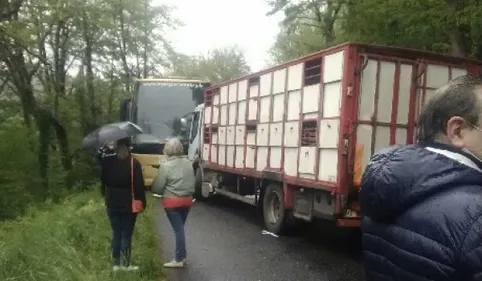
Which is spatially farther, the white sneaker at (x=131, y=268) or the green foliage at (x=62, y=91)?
the green foliage at (x=62, y=91)

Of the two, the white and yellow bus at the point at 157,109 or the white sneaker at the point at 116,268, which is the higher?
the white and yellow bus at the point at 157,109

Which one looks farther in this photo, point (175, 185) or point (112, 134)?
point (175, 185)

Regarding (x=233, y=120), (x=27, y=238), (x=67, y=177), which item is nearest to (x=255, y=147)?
(x=233, y=120)

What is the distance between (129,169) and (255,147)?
511cm

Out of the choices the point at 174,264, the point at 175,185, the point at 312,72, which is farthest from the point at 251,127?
the point at 174,264

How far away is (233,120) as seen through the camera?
13773 millimetres

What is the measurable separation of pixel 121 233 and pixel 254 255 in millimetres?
2565

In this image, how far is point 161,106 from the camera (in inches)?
821

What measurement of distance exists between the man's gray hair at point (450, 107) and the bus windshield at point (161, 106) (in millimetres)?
18890

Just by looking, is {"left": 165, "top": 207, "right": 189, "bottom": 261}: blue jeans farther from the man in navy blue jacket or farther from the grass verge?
the man in navy blue jacket

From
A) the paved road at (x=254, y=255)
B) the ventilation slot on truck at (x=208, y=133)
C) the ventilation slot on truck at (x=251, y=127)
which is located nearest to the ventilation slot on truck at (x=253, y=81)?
the ventilation slot on truck at (x=251, y=127)

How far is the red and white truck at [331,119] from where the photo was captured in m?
8.72

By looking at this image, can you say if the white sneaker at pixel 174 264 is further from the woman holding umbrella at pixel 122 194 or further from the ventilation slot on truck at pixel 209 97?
the ventilation slot on truck at pixel 209 97

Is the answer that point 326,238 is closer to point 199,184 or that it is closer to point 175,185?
point 175,185
